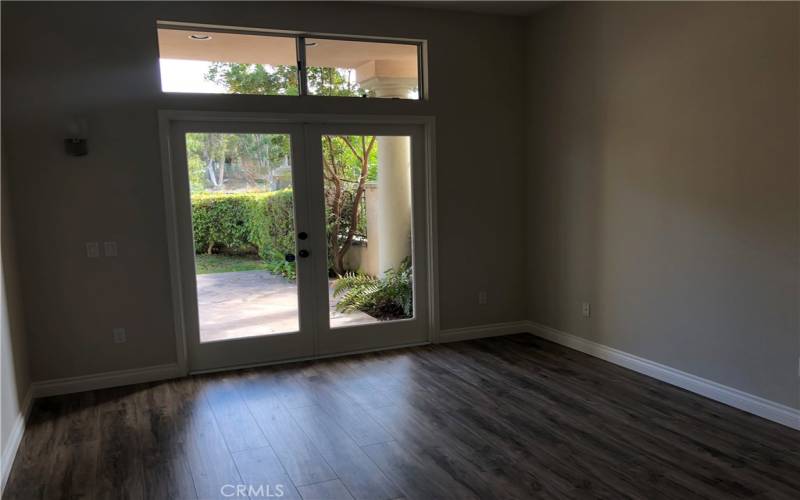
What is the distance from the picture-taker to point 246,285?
445 centimetres

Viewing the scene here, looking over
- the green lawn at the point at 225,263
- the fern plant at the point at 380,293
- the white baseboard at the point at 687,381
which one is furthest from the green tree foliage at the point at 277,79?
the white baseboard at the point at 687,381

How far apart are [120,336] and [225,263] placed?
36.1 inches

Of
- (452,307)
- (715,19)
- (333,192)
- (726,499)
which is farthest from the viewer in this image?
(452,307)

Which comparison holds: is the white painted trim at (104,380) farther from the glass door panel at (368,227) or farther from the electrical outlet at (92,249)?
the glass door panel at (368,227)

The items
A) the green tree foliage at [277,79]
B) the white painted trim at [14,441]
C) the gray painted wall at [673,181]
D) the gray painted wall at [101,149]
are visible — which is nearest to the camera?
the white painted trim at [14,441]

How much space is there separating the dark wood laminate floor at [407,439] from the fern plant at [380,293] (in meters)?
0.71

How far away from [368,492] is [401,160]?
297 centimetres

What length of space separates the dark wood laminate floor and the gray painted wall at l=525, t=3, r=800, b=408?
45cm

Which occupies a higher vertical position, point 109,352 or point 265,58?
point 265,58

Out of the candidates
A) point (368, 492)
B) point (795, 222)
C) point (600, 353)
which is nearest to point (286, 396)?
point (368, 492)

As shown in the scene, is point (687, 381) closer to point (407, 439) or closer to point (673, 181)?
point (673, 181)

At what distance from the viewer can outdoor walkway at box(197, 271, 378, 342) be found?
439cm

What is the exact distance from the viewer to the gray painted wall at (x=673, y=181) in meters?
3.19

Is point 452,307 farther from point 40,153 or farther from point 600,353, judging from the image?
point 40,153
